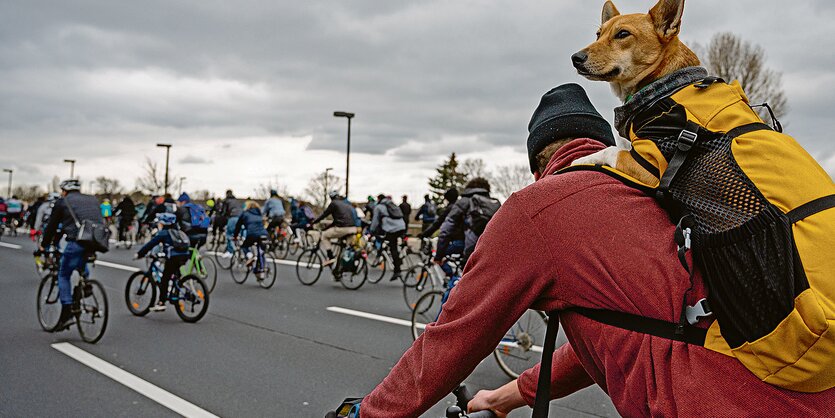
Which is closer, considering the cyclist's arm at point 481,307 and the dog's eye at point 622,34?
the cyclist's arm at point 481,307

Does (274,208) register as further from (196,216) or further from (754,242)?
(754,242)

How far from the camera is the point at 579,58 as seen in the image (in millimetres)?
2229

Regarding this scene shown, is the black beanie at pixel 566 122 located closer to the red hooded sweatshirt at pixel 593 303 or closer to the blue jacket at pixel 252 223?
the red hooded sweatshirt at pixel 593 303

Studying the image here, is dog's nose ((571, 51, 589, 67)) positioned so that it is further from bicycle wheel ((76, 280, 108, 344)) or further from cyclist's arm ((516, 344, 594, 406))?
bicycle wheel ((76, 280, 108, 344))

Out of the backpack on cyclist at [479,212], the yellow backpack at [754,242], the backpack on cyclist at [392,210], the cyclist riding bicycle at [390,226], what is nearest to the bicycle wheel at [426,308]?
the backpack on cyclist at [479,212]

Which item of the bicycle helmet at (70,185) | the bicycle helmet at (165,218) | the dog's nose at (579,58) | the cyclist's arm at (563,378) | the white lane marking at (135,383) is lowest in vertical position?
the white lane marking at (135,383)

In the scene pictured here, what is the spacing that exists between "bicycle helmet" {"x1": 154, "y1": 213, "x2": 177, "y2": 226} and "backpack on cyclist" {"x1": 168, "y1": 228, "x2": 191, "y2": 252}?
128 millimetres

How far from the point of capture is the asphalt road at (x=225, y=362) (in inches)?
215

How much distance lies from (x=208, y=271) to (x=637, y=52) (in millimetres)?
12565

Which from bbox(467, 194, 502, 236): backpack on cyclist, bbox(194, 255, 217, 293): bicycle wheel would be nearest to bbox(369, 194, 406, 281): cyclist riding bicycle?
bbox(194, 255, 217, 293): bicycle wheel

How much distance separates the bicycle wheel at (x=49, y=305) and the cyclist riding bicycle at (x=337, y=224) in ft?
18.9

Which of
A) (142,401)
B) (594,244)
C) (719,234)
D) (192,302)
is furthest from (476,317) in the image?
(192,302)

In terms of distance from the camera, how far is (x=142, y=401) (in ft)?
18.2

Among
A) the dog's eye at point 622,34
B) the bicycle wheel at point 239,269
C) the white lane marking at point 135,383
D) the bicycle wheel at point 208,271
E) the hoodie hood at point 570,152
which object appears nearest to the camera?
the hoodie hood at point 570,152
